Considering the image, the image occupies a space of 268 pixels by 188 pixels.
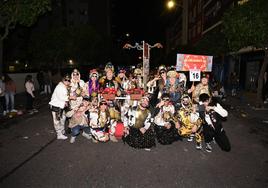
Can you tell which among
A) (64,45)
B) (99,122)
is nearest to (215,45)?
(64,45)

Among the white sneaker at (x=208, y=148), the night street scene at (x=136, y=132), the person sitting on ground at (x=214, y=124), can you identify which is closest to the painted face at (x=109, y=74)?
the night street scene at (x=136, y=132)

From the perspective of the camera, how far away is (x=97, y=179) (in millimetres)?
4730

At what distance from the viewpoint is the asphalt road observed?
465 centimetres

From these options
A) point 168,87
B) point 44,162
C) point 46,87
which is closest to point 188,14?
point 46,87

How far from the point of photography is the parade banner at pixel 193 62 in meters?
10.3

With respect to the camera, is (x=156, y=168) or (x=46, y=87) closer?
(x=156, y=168)

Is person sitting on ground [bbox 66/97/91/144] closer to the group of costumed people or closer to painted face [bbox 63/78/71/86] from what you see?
the group of costumed people

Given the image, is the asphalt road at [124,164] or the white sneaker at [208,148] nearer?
the asphalt road at [124,164]

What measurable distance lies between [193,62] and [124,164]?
6.24 meters

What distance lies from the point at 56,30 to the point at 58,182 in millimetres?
32300

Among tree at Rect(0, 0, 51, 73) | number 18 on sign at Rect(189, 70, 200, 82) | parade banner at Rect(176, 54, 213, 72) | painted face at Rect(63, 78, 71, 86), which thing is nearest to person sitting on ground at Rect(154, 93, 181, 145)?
painted face at Rect(63, 78, 71, 86)

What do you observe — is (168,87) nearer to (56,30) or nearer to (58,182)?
(58,182)

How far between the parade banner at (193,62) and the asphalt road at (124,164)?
3.67 m

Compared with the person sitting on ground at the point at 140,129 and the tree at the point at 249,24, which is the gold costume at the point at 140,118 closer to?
the person sitting on ground at the point at 140,129
